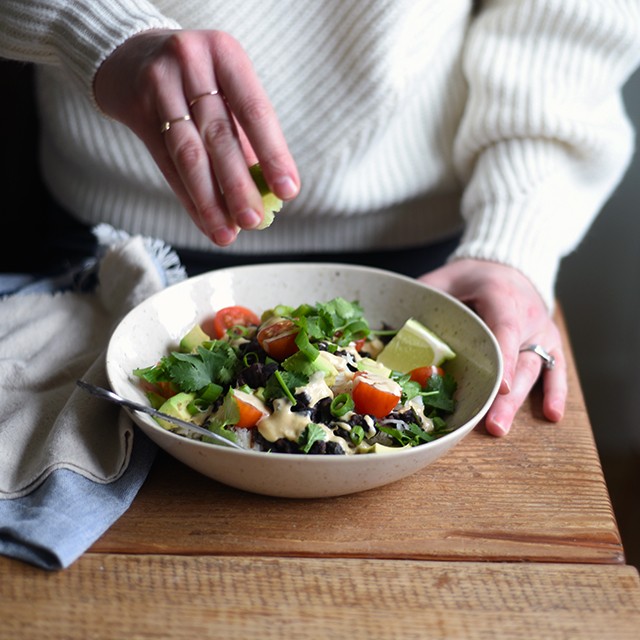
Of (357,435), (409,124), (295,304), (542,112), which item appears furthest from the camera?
(409,124)

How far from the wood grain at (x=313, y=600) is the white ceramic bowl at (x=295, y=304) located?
0.10m

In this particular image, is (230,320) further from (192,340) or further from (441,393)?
(441,393)

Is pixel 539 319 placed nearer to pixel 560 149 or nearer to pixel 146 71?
pixel 560 149

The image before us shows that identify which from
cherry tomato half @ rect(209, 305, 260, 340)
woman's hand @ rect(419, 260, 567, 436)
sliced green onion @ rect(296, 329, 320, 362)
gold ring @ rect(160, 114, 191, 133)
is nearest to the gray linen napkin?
cherry tomato half @ rect(209, 305, 260, 340)

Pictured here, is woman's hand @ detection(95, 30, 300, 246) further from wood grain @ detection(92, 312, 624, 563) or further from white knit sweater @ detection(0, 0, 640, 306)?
white knit sweater @ detection(0, 0, 640, 306)

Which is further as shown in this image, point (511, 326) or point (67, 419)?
point (511, 326)

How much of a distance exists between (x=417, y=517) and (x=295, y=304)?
1.69 feet

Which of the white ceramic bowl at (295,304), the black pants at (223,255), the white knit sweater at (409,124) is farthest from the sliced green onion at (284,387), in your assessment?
the black pants at (223,255)

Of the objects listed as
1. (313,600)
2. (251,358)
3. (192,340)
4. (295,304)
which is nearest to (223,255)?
(295,304)

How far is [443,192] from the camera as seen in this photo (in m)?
1.88

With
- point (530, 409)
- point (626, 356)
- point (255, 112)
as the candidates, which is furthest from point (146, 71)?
point (626, 356)

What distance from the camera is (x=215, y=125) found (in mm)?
1056

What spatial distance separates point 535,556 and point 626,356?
1.77 metres

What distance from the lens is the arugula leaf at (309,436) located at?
3.20 feet
